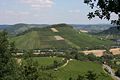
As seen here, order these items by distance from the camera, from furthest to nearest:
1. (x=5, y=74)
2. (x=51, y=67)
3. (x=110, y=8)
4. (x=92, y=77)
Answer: (x=51, y=67)
(x=92, y=77)
(x=5, y=74)
(x=110, y=8)

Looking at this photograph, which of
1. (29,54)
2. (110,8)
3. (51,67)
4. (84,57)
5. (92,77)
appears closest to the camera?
(110,8)

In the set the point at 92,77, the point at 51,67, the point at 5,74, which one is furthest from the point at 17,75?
the point at 51,67

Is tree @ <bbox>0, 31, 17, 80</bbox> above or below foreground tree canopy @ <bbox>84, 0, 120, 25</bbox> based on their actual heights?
below

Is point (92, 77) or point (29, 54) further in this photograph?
point (92, 77)

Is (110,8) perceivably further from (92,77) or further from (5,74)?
(92,77)

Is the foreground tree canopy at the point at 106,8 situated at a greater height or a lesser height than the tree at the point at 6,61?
greater

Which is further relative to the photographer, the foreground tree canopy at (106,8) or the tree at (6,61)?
the tree at (6,61)

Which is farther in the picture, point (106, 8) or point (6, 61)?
point (6, 61)

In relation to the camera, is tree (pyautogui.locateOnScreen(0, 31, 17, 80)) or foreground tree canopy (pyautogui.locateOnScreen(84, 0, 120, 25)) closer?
foreground tree canopy (pyautogui.locateOnScreen(84, 0, 120, 25))
